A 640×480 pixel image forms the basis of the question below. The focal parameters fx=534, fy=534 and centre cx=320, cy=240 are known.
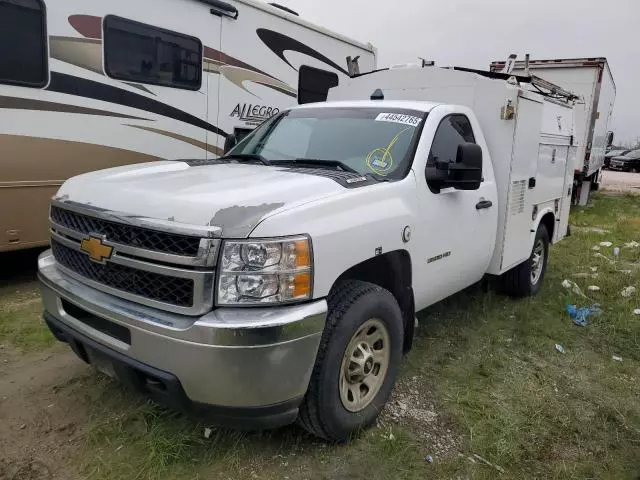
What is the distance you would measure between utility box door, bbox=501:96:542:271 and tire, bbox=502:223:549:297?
0.37 metres

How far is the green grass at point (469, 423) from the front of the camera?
2.84 meters

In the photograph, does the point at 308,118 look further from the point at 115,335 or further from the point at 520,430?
the point at 520,430

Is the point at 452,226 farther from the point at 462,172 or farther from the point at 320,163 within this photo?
the point at 320,163

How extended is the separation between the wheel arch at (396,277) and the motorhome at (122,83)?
311 centimetres

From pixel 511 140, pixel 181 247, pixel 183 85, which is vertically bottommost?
pixel 181 247

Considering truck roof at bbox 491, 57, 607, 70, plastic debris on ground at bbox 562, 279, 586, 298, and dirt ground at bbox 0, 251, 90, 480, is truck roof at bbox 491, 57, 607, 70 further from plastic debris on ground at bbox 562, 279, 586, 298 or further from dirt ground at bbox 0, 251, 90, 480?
dirt ground at bbox 0, 251, 90, 480

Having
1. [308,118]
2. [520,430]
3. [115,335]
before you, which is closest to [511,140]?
[308,118]

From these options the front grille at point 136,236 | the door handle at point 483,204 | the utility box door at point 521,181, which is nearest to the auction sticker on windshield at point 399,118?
the door handle at point 483,204

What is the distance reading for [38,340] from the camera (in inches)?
166

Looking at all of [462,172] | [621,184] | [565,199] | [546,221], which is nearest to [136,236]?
Answer: [462,172]

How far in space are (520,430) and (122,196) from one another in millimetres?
2721

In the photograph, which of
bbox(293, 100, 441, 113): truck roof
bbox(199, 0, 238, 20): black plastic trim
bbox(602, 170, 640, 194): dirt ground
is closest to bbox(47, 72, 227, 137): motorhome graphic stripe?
bbox(199, 0, 238, 20): black plastic trim

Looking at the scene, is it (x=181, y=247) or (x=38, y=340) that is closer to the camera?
(x=181, y=247)

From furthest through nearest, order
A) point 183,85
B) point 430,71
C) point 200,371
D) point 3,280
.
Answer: point 183,85 < point 3,280 < point 430,71 < point 200,371
